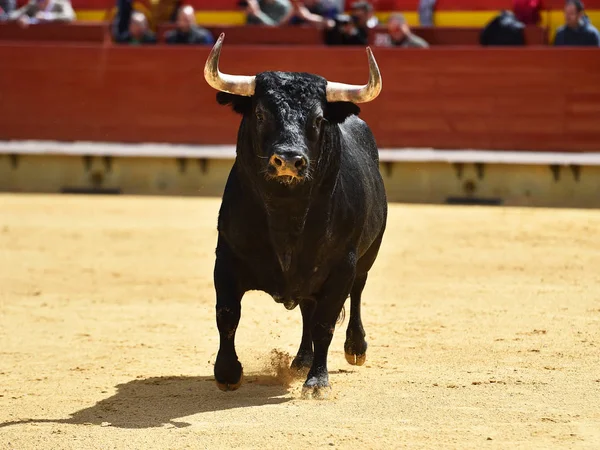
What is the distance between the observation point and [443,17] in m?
13.5

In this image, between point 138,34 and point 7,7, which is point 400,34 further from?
point 7,7

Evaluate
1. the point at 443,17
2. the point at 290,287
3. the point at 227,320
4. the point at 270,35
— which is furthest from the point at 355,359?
the point at 443,17

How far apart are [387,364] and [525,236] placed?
458 centimetres

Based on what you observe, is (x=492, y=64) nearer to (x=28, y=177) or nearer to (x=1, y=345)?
(x=28, y=177)

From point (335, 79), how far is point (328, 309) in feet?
25.5

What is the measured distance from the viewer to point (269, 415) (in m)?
4.26

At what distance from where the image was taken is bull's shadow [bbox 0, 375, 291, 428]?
14.0 ft

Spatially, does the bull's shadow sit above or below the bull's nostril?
below

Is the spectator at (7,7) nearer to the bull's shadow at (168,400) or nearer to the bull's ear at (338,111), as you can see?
the bull's shadow at (168,400)

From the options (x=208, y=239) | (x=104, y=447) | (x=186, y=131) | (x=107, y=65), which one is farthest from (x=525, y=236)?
(x=104, y=447)

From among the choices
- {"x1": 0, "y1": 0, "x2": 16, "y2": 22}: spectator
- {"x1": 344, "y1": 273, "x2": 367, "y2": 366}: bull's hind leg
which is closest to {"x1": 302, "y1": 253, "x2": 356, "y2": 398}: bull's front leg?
{"x1": 344, "y1": 273, "x2": 367, "y2": 366}: bull's hind leg

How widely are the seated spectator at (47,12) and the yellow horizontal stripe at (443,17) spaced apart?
0.88 metres

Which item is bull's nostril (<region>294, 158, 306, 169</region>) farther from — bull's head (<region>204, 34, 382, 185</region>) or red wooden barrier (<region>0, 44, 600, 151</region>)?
red wooden barrier (<region>0, 44, 600, 151</region>)

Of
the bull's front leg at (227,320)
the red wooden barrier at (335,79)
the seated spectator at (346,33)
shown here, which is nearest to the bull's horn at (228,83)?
the bull's front leg at (227,320)
